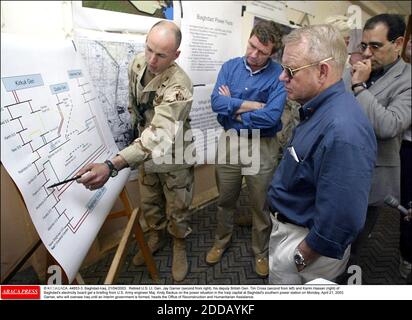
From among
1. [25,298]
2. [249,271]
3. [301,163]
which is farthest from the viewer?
[249,271]

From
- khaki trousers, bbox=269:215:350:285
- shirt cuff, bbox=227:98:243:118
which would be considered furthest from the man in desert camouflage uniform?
khaki trousers, bbox=269:215:350:285

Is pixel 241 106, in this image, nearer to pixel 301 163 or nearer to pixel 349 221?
pixel 301 163

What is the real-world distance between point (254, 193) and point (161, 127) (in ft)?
2.26

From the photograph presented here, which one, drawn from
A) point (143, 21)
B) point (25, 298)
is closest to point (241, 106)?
point (143, 21)

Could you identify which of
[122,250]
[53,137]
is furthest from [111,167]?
[122,250]

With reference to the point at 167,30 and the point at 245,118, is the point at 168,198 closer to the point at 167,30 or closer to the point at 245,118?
the point at 245,118

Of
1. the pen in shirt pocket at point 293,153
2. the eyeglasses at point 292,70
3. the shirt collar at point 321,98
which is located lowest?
the pen in shirt pocket at point 293,153

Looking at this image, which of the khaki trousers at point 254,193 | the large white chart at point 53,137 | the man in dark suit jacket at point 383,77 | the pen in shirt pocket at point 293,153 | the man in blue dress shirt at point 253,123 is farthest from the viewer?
the khaki trousers at point 254,193

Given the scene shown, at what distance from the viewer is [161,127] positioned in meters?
0.88

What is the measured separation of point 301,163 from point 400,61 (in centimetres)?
50

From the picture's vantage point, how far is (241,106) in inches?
46.8

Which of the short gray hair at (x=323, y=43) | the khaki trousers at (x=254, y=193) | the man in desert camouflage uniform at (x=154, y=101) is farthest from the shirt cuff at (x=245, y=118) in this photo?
the short gray hair at (x=323, y=43)

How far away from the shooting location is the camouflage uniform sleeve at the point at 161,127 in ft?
2.77

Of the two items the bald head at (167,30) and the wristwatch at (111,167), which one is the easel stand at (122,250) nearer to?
the wristwatch at (111,167)
